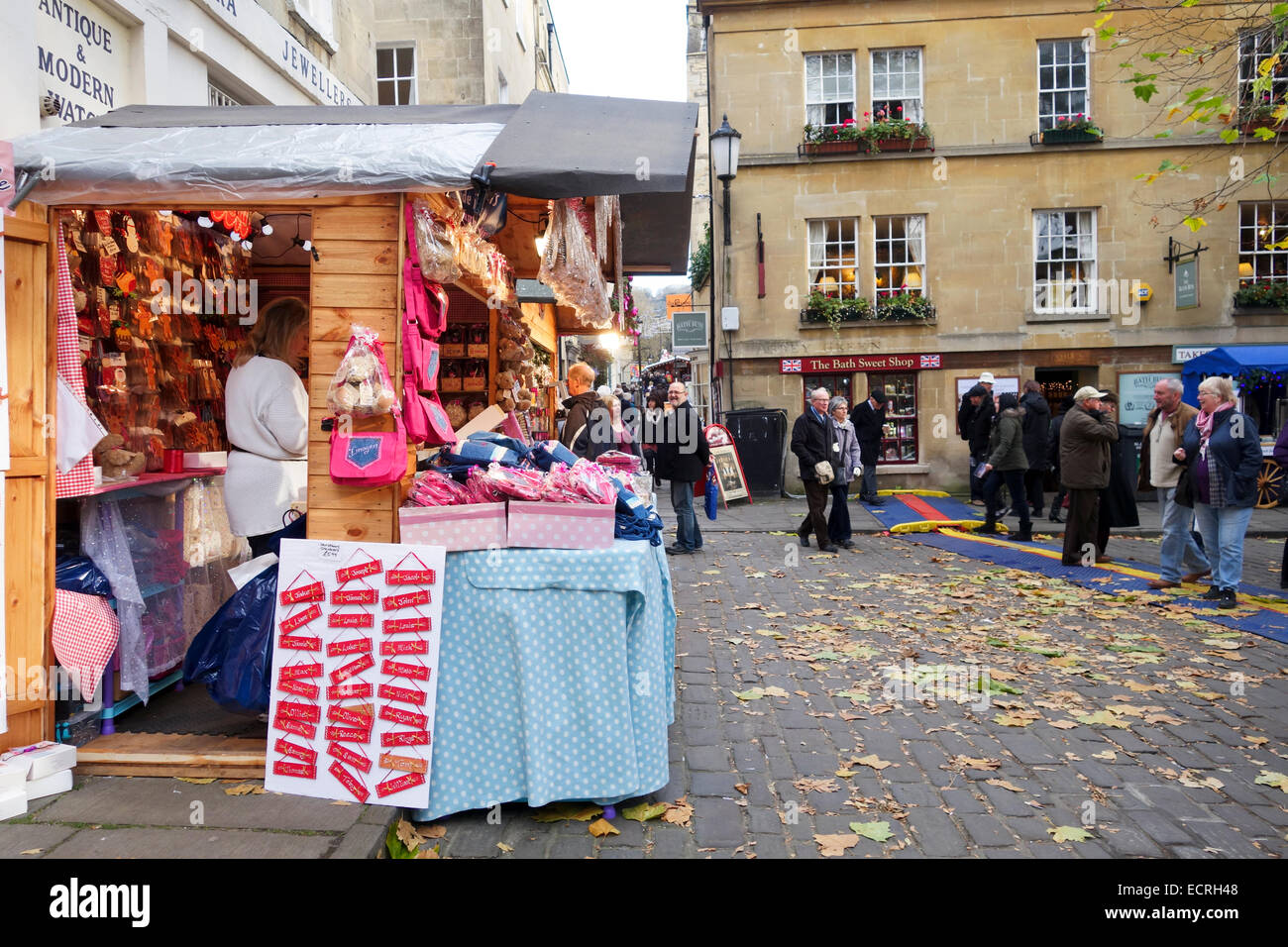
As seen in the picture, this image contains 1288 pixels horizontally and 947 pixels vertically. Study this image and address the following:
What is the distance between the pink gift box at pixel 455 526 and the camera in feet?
12.4

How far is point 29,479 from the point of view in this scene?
4.02m

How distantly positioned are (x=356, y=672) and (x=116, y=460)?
214 centimetres

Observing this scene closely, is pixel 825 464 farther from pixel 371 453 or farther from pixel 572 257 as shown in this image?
pixel 371 453

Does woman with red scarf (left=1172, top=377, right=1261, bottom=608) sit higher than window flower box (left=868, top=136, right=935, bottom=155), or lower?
lower

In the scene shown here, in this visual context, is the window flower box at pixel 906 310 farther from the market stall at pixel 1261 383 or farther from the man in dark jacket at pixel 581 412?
the man in dark jacket at pixel 581 412

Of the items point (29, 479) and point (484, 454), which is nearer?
point (29, 479)

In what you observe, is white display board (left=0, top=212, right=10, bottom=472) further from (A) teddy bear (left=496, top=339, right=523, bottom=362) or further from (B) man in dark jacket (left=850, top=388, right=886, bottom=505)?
(B) man in dark jacket (left=850, top=388, right=886, bottom=505)

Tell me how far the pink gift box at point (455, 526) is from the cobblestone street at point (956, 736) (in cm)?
118

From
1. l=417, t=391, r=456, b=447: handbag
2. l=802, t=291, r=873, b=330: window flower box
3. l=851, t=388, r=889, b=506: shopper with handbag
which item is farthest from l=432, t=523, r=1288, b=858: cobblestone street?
l=802, t=291, r=873, b=330: window flower box

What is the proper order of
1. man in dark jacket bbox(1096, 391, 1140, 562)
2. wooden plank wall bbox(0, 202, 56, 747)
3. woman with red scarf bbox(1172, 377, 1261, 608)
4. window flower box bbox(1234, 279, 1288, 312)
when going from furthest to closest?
1. window flower box bbox(1234, 279, 1288, 312)
2. man in dark jacket bbox(1096, 391, 1140, 562)
3. woman with red scarf bbox(1172, 377, 1261, 608)
4. wooden plank wall bbox(0, 202, 56, 747)

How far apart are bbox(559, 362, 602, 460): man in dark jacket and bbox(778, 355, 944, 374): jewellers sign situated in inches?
369

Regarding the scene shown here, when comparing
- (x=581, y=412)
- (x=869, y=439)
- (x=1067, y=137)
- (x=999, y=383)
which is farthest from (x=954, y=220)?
(x=581, y=412)

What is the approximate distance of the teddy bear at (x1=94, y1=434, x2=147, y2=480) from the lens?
4.81 m
